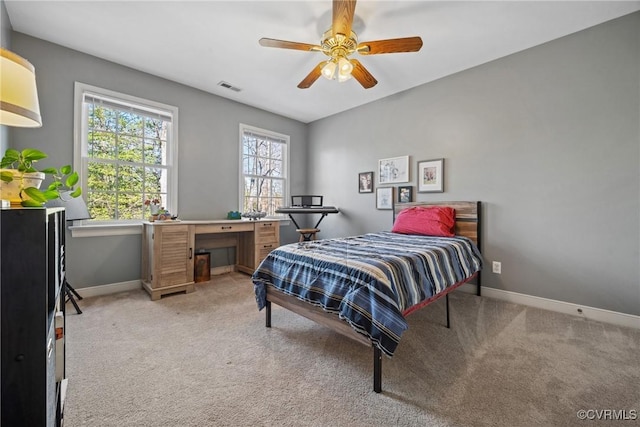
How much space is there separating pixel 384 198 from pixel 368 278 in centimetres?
261

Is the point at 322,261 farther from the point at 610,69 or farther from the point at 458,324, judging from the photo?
the point at 610,69

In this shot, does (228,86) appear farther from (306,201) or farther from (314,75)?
(306,201)

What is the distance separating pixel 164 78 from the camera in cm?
347

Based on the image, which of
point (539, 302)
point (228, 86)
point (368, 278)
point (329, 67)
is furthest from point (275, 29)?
point (539, 302)

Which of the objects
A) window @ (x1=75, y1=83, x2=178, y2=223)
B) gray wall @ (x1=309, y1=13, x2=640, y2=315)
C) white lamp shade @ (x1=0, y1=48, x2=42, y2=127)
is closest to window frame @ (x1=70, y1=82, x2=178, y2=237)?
window @ (x1=75, y1=83, x2=178, y2=223)

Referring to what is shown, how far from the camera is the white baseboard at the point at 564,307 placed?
231 centimetres

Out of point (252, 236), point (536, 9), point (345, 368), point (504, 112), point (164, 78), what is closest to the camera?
point (345, 368)

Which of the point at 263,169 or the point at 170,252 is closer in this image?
the point at 170,252

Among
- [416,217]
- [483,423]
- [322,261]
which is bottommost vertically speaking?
[483,423]

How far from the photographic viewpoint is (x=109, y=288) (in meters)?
3.04

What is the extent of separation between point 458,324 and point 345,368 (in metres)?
1.22

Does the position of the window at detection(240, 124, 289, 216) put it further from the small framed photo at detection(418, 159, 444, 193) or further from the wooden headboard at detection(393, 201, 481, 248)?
the wooden headboard at detection(393, 201, 481, 248)

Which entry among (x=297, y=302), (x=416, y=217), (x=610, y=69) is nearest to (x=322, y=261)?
(x=297, y=302)

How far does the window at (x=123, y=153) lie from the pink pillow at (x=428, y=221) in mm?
2975
